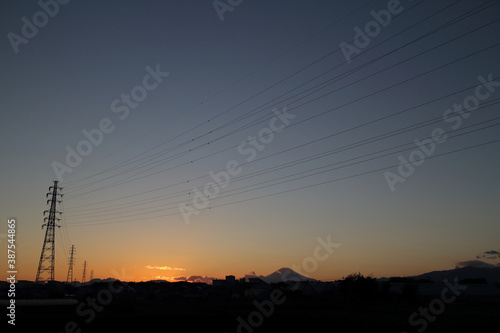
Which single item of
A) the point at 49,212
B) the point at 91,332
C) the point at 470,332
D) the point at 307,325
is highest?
the point at 49,212

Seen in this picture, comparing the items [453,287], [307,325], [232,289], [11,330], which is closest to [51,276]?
[11,330]

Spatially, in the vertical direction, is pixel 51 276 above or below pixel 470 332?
above

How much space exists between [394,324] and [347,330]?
297 inches

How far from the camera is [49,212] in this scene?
75312 mm

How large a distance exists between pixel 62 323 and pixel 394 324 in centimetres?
3645

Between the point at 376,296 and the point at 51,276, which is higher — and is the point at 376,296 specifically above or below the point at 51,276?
below

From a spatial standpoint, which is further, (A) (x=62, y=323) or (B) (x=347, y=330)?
(A) (x=62, y=323)

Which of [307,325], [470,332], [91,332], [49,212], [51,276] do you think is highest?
[49,212]

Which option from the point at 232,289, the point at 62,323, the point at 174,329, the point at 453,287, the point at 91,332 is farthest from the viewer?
the point at 232,289

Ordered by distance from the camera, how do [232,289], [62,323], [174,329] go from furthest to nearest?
[232,289]
[62,323]
[174,329]

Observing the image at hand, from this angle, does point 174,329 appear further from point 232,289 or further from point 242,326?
point 232,289

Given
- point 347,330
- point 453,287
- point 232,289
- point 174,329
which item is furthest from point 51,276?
point 453,287

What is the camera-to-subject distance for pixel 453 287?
11788cm

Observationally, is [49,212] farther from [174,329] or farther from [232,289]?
[232,289]
